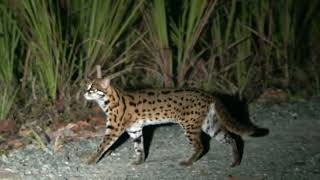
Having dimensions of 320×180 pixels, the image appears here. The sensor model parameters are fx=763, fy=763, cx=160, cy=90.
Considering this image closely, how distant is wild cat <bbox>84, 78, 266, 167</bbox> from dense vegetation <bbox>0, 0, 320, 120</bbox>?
0.85m

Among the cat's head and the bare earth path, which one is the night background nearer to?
the bare earth path

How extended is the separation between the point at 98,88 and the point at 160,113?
665 millimetres

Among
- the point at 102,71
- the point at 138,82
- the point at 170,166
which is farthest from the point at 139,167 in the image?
the point at 138,82

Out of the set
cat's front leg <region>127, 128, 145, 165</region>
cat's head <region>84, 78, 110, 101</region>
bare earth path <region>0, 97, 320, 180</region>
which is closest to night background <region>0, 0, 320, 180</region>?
bare earth path <region>0, 97, 320, 180</region>

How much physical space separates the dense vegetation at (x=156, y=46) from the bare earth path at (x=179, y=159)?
998mm

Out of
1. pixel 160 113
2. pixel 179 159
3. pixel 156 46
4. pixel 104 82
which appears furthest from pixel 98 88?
pixel 156 46

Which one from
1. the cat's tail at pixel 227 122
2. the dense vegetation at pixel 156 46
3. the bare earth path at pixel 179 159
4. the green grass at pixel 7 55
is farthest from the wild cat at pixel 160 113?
the green grass at pixel 7 55

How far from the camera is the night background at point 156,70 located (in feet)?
24.3

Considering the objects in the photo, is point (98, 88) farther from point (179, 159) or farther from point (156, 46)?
point (156, 46)

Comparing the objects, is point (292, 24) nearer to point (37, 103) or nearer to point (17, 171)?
point (37, 103)

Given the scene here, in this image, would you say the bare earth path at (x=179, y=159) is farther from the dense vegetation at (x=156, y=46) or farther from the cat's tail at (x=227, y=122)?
the dense vegetation at (x=156, y=46)

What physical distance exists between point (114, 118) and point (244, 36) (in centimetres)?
301

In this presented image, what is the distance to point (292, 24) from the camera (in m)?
10.4

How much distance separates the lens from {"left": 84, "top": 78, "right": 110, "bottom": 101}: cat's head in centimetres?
758
